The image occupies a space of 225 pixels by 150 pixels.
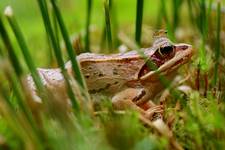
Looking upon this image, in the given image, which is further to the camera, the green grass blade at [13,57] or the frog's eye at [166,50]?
the frog's eye at [166,50]

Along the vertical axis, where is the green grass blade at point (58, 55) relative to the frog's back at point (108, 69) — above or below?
above

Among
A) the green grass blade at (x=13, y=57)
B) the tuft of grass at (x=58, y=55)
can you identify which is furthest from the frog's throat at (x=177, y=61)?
the green grass blade at (x=13, y=57)

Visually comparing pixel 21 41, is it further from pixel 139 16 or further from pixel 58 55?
pixel 139 16

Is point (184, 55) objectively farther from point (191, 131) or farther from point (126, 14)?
point (126, 14)

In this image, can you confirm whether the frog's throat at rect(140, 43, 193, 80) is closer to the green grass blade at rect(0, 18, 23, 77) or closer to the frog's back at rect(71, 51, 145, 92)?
the frog's back at rect(71, 51, 145, 92)

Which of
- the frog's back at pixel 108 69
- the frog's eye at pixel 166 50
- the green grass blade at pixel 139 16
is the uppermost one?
the green grass blade at pixel 139 16

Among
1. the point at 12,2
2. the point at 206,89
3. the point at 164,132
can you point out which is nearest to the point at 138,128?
the point at 164,132

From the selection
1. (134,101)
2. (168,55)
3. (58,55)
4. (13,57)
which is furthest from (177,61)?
(13,57)

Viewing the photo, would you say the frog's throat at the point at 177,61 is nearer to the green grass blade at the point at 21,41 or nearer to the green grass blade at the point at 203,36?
the green grass blade at the point at 203,36

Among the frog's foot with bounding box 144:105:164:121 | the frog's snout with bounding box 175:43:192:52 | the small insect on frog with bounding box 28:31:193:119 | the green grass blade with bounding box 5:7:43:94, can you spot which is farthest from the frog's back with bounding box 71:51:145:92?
the green grass blade with bounding box 5:7:43:94
